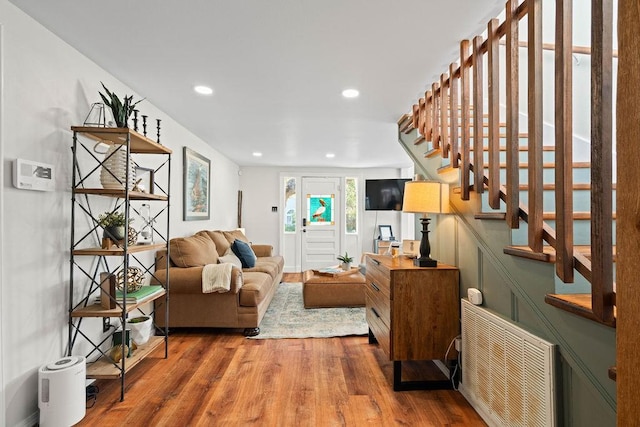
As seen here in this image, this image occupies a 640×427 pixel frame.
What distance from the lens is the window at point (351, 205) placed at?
7355mm

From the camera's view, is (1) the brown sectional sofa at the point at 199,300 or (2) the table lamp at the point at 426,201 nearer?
(2) the table lamp at the point at 426,201

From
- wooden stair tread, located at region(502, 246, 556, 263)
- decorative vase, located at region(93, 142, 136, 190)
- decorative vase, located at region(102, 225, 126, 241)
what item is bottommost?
wooden stair tread, located at region(502, 246, 556, 263)

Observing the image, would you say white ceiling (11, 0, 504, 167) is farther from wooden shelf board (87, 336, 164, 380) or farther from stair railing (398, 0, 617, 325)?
wooden shelf board (87, 336, 164, 380)

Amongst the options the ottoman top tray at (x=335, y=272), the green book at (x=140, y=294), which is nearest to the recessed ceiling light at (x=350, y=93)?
the green book at (x=140, y=294)

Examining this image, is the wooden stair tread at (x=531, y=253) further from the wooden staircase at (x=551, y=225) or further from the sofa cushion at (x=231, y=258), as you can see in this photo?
the sofa cushion at (x=231, y=258)

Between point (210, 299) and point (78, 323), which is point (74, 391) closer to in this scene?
point (78, 323)

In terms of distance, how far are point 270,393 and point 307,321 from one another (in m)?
1.53

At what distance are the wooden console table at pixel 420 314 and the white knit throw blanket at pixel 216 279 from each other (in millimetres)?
1662

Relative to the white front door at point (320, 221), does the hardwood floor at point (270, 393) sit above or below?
below

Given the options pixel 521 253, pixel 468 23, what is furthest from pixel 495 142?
pixel 468 23

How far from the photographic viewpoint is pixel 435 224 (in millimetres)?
2928

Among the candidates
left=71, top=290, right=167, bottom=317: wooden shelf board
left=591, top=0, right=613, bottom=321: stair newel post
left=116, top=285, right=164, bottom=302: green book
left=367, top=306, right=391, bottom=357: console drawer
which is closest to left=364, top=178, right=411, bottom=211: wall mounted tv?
left=367, top=306, right=391, bottom=357: console drawer

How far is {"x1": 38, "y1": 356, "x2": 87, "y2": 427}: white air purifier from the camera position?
1.79 metres

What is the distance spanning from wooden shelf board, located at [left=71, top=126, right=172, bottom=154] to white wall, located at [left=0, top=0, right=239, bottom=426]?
14cm
